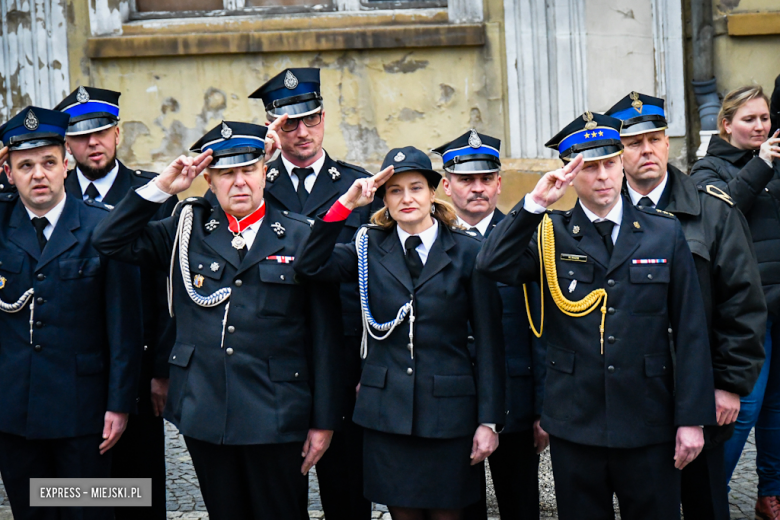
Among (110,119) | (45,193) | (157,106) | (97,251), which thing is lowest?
(97,251)

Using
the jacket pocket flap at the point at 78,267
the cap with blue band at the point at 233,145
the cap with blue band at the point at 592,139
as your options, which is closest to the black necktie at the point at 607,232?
the cap with blue band at the point at 592,139

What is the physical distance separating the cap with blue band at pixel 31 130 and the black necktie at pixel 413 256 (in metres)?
1.57

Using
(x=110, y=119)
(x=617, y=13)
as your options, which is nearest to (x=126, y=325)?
(x=110, y=119)

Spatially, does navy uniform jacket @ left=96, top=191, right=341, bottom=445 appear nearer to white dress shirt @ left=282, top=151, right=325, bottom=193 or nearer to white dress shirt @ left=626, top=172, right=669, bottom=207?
white dress shirt @ left=282, top=151, right=325, bottom=193

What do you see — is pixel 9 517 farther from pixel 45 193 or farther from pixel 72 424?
pixel 45 193

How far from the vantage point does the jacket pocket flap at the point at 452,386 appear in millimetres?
3846

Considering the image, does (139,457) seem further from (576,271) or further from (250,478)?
(576,271)

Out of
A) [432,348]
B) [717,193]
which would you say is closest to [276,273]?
[432,348]

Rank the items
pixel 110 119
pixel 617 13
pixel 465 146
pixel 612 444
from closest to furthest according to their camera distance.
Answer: pixel 612 444 → pixel 465 146 → pixel 110 119 → pixel 617 13

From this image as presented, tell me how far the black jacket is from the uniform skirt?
1713mm

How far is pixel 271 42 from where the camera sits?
778 centimetres

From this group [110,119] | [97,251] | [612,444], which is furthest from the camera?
[110,119]

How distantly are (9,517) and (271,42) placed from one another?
416cm

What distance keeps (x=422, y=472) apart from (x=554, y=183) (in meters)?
1.22
